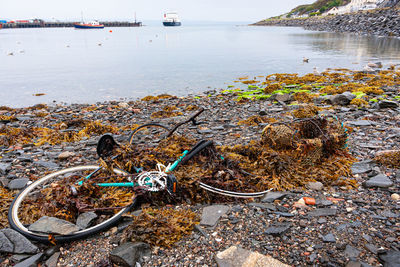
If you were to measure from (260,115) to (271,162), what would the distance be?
4.60m

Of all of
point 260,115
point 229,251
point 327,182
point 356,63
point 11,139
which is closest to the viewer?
point 229,251

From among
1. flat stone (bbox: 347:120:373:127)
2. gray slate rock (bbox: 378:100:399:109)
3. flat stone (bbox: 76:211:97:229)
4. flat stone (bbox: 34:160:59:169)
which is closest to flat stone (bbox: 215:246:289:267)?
flat stone (bbox: 76:211:97:229)

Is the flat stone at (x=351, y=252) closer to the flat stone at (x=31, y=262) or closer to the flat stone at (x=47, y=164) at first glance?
the flat stone at (x=31, y=262)

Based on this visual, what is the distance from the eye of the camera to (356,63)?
22.8 m

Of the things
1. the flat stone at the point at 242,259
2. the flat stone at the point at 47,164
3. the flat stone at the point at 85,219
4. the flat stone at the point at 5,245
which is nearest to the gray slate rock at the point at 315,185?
the flat stone at the point at 242,259

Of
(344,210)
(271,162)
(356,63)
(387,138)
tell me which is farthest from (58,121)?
(356,63)

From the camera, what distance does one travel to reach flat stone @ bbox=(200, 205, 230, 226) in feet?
11.9

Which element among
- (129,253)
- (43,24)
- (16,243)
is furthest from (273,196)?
(43,24)

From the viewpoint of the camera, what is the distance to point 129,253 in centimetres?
297

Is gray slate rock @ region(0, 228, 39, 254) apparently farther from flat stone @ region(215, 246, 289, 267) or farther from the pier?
the pier

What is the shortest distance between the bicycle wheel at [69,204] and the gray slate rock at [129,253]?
1.97 ft

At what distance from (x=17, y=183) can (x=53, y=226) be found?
1935mm

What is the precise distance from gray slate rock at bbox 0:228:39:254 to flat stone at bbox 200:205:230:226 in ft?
6.94

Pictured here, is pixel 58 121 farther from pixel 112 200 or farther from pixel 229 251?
pixel 229 251
